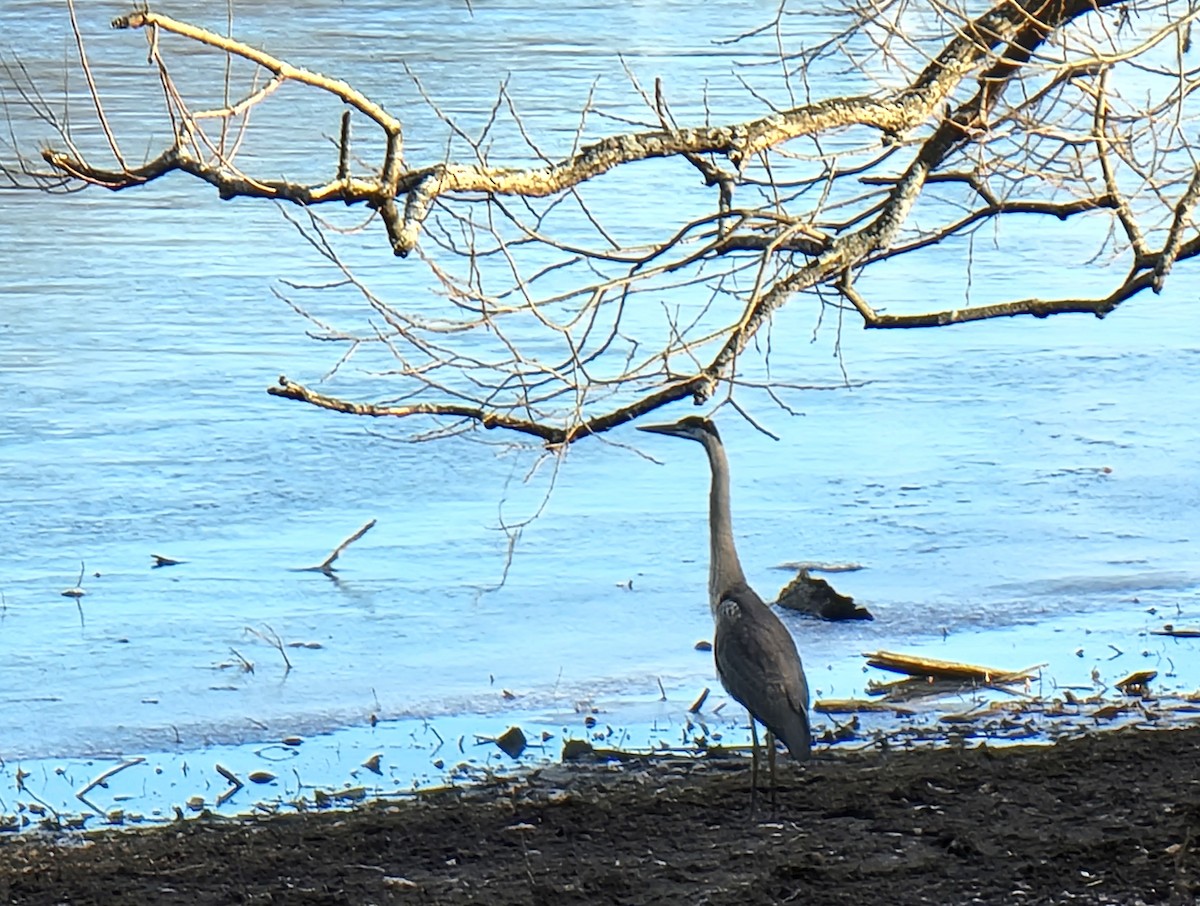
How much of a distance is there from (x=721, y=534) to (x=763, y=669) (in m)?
0.56

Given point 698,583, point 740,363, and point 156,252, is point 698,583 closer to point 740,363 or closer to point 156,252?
point 740,363

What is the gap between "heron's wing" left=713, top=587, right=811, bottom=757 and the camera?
6008 mm

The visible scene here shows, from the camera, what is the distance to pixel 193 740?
23.4ft

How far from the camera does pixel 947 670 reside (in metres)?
7.52

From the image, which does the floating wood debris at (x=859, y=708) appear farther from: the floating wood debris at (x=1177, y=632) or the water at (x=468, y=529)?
the floating wood debris at (x=1177, y=632)

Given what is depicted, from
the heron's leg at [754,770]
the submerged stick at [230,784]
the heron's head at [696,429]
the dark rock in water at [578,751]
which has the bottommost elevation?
the submerged stick at [230,784]

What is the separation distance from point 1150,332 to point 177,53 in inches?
593

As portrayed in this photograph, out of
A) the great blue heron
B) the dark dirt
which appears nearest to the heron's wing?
the great blue heron

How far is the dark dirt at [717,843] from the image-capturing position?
545 cm

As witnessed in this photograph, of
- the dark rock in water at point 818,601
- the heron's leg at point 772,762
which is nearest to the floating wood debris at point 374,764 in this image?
the heron's leg at point 772,762

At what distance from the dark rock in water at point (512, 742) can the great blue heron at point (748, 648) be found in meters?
0.88

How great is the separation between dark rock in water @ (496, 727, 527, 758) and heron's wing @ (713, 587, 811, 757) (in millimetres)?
930

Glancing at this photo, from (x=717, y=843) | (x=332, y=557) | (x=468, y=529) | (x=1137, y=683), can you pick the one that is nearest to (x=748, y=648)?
(x=717, y=843)

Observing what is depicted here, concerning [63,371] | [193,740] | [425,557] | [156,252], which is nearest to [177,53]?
[156,252]
